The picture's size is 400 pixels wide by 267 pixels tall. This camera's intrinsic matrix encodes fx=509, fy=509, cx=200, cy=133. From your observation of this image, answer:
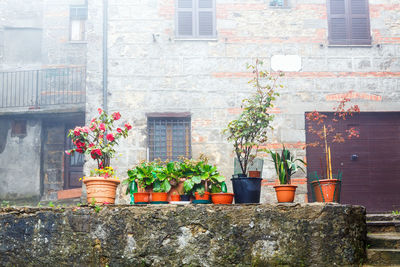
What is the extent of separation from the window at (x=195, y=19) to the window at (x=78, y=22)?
526 centimetres

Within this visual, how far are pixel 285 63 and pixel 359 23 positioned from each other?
1811mm

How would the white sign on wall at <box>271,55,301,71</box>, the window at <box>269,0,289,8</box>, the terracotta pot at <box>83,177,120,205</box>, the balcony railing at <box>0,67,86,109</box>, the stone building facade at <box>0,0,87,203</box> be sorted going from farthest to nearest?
the balcony railing at <box>0,67,86,109</box>, the stone building facade at <box>0,0,87,203</box>, the window at <box>269,0,289,8</box>, the white sign on wall at <box>271,55,301,71</box>, the terracotta pot at <box>83,177,120,205</box>

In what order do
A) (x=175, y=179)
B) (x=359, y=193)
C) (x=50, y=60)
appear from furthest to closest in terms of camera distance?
(x=50, y=60) < (x=359, y=193) < (x=175, y=179)

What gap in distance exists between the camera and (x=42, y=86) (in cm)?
1395

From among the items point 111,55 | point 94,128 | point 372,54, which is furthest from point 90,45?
point 372,54

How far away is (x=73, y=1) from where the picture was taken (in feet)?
49.1

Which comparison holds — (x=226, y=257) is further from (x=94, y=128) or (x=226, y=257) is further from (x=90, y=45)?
(x=90, y=45)

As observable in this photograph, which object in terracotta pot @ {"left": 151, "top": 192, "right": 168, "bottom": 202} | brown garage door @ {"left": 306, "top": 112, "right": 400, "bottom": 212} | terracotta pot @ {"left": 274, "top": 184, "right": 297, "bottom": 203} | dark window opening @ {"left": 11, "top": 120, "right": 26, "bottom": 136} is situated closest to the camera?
terracotta pot @ {"left": 151, "top": 192, "right": 168, "bottom": 202}

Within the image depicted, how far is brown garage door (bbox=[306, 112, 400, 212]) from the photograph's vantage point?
9859 millimetres

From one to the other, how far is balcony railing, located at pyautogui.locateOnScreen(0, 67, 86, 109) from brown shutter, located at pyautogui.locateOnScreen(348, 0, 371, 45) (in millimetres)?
7034

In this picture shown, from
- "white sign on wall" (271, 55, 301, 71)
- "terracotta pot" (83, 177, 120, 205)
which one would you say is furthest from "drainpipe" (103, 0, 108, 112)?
"terracotta pot" (83, 177, 120, 205)

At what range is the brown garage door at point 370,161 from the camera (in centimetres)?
986

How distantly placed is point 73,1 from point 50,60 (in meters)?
1.94

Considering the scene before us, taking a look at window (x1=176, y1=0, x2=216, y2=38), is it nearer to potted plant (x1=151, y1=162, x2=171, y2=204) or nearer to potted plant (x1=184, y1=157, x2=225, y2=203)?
potted plant (x1=184, y1=157, x2=225, y2=203)
